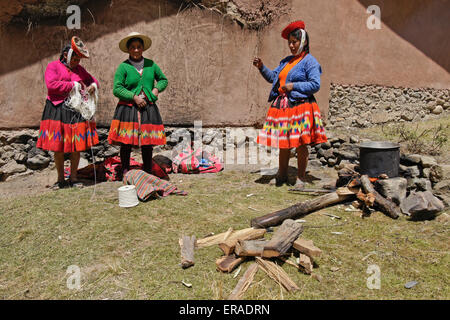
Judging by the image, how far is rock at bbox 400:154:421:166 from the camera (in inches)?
156

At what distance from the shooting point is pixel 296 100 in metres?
4.12

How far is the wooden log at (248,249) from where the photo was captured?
Answer: 7.73 feet

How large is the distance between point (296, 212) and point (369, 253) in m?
0.90

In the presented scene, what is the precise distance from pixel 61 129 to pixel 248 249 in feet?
10.7

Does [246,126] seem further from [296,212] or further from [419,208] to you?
[419,208]

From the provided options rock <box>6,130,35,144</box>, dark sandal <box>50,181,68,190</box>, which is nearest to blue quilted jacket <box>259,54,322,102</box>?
dark sandal <box>50,181,68,190</box>

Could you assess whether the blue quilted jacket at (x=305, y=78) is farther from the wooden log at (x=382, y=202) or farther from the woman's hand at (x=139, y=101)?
the woman's hand at (x=139, y=101)

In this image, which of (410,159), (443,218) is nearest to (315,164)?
(410,159)

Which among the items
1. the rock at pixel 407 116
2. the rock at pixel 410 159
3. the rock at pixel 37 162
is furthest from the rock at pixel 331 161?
the rock at pixel 37 162

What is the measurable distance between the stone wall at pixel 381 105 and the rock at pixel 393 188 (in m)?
3.87

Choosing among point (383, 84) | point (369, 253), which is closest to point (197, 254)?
point (369, 253)

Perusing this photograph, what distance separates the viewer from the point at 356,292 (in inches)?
80.3

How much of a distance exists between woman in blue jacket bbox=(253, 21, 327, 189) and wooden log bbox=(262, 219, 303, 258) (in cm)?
174

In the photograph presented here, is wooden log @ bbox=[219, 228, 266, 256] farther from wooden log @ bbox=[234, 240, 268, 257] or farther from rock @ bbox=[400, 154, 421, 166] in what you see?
rock @ bbox=[400, 154, 421, 166]
